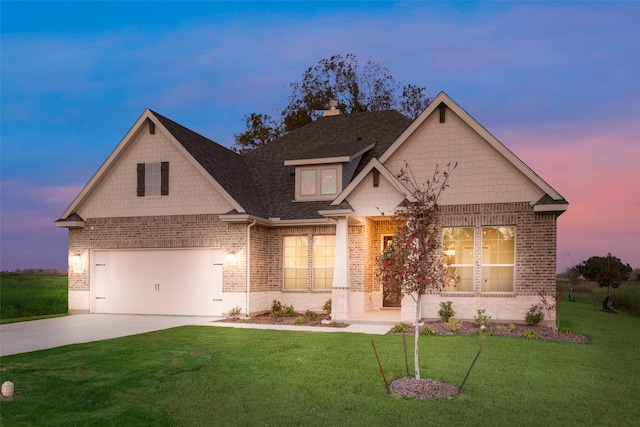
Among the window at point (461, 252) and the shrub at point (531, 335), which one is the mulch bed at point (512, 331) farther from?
the window at point (461, 252)

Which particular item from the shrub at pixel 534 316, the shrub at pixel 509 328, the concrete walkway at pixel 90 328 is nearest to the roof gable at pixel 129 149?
the concrete walkway at pixel 90 328

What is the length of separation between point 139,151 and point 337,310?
9629 mm

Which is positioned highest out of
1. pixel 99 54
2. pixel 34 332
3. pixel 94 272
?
pixel 99 54

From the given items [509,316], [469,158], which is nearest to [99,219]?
[469,158]

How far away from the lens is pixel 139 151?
19484 millimetres

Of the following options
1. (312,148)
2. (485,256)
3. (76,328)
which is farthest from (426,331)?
(76,328)

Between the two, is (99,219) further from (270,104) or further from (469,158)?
(270,104)

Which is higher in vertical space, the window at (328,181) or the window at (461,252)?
the window at (328,181)

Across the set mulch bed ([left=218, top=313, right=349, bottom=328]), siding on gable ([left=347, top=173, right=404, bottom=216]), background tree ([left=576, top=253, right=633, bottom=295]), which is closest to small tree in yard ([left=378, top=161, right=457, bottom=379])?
mulch bed ([left=218, top=313, right=349, bottom=328])

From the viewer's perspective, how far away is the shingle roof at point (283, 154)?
62.8 feet

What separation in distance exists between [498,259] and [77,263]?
1551 cm

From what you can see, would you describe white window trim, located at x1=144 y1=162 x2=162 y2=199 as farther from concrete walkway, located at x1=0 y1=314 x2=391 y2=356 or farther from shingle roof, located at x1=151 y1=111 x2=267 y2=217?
concrete walkway, located at x1=0 y1=314 x2=391 y2=356

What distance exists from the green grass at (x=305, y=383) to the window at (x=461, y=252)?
3516mm

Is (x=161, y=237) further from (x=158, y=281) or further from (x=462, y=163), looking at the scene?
(x=462, y=163)
